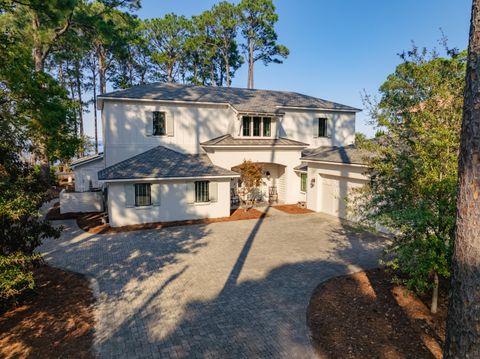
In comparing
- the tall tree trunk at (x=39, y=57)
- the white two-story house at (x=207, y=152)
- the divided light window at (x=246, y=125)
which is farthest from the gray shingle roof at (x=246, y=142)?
the tall tree trunk at (x=39, y=57)

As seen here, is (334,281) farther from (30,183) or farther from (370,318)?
(30,183)

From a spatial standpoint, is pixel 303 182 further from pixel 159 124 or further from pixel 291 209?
pixel 159 124

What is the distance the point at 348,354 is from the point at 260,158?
597 inches

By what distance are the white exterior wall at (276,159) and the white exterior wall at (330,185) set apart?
5.84ft

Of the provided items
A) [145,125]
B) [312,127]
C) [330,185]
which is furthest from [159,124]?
[312,127]

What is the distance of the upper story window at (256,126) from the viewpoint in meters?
20.4

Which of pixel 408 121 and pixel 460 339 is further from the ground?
pixel 408 121

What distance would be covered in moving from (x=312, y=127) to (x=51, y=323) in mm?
21251

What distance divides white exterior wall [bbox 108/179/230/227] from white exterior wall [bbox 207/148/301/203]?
2144 millimetres

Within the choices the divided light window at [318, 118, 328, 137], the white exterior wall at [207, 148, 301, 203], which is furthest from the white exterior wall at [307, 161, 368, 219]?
the divided light window at [318, 118, 328, 137]

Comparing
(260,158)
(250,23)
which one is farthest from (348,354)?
(250,23)

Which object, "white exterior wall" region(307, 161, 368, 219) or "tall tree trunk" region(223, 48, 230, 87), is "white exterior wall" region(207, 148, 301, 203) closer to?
"white exterior wall" region(307, 161, 368, 219)

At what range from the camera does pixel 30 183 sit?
7539 millimetres

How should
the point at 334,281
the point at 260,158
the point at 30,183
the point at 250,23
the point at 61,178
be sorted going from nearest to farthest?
the point at 30,183 < the point at 334,281 < the point at 260,158 < the point at 61,178 < the point at 250,23
